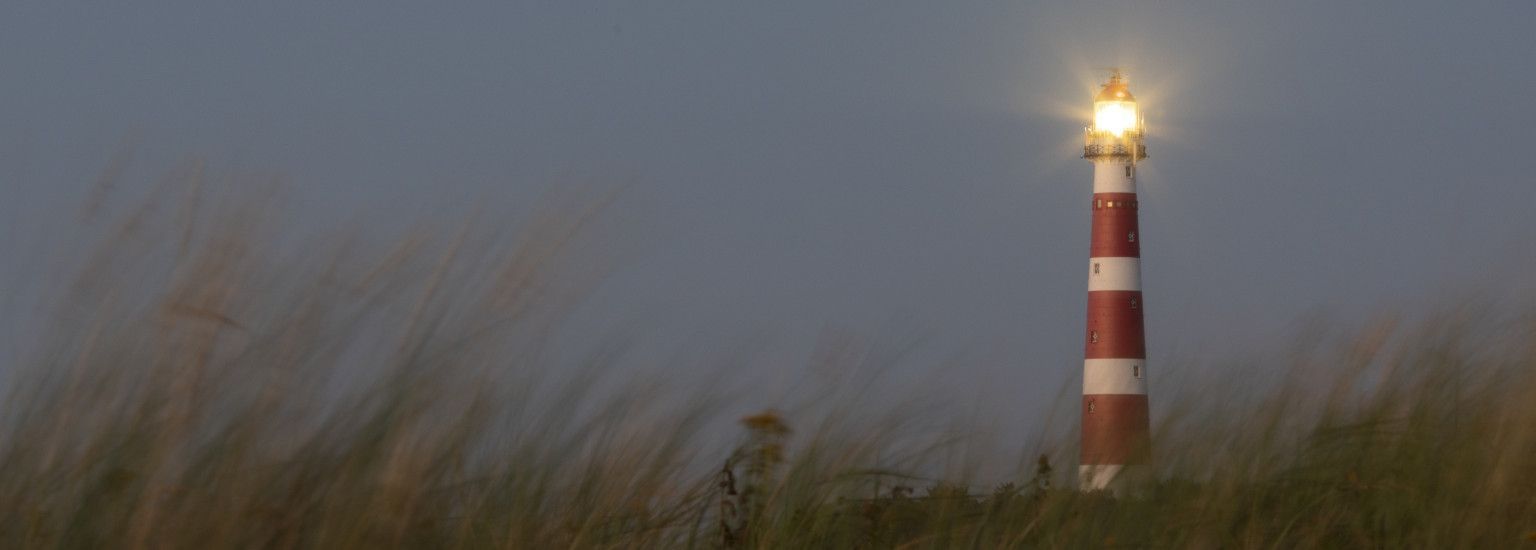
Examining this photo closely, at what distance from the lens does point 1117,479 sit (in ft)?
11.9

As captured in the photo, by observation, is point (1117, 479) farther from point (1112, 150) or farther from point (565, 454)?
point (1112, 150)

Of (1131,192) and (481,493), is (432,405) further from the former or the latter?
(1131,192)

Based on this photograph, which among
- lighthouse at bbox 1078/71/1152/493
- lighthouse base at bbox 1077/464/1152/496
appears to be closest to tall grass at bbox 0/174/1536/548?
lighthouse base at bbox 1077/464/1152/496

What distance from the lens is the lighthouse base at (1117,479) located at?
3581 mm

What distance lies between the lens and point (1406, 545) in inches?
142

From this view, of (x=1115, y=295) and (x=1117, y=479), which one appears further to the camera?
(x=1115, y=295)

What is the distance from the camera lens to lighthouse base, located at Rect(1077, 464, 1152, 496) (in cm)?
358

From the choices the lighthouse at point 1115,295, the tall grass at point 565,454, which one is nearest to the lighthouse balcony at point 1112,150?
the lighthouse at point 1115,295

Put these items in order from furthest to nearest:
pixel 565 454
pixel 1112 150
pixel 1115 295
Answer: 1. pixel 1112 150
2. pixel 1115 295
3. pixel 565 454

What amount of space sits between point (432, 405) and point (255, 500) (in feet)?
0.89

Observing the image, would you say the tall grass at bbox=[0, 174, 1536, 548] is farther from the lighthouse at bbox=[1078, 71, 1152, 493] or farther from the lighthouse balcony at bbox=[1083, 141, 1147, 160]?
the lighthouse balcony at bbox=[1083, 141, 1147, 160]

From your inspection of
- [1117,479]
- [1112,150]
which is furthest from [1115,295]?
[1117,479]

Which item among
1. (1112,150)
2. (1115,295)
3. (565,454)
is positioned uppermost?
(1112,150)

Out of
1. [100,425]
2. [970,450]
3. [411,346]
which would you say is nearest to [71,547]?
[100,425]
